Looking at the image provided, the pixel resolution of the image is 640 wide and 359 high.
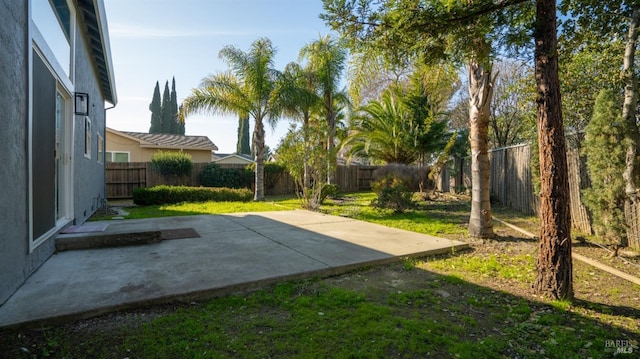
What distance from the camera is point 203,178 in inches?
640

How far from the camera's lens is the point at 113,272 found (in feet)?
11.7

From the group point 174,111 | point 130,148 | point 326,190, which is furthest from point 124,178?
point 174,111

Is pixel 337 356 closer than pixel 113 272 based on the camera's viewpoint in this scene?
Yes

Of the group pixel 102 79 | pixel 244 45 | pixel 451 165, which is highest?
pixel 244 45

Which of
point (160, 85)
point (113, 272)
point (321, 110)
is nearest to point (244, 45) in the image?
point (321, 110)

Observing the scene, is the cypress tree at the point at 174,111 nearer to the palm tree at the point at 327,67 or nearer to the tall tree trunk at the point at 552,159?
the palm tree at the point at 327,67

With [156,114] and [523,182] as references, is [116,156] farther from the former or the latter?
[523,182]

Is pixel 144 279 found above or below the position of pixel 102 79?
below

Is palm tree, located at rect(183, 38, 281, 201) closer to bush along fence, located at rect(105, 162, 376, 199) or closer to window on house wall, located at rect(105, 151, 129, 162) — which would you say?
bush along fence, located at rect(105, 162, 376, 199)

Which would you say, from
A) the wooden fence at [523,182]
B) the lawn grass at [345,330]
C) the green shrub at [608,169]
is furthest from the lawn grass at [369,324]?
the wooden fence at [523,182]

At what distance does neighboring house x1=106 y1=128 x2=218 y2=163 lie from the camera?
19.6 m

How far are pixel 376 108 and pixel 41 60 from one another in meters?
13.0

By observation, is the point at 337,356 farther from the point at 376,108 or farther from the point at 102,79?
the point at 376,108

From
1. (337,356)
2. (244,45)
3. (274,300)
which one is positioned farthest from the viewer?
(244,45)
